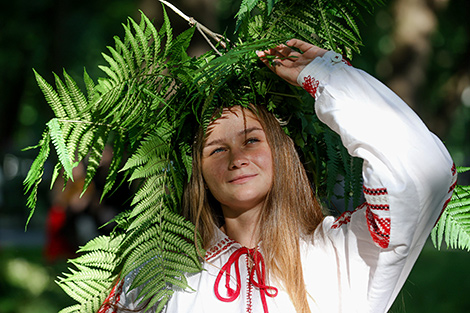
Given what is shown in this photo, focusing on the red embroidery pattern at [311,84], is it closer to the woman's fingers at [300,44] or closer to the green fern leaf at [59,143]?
the woman's fingers at [300,44]

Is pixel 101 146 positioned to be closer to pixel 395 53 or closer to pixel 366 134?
pixel 366 134

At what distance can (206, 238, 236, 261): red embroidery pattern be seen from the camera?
2.39m

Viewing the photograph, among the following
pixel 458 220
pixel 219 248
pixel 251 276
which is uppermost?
pixel 219 248

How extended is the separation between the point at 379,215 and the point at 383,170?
157 millimetres

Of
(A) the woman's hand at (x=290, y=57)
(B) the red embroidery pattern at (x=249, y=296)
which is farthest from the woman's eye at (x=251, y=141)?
(B) the red embroidery pattern at (x=249, y=296)

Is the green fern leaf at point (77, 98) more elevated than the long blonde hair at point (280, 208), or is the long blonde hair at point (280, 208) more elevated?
the green fern leaf at point (77, 98)

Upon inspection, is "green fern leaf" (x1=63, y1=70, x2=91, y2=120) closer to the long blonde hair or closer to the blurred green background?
the long blonde hair

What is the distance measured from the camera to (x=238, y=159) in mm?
2303

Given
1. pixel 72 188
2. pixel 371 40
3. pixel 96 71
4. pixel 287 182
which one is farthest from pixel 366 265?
pixel 96 71

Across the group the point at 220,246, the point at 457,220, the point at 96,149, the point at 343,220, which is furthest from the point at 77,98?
the point at 457,220

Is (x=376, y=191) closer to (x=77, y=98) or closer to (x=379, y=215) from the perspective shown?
(x=379, y=215)

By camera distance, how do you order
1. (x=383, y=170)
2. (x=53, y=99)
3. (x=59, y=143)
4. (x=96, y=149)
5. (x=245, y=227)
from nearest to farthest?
(x=383, y=170), (x=59, y=143), (x=53, y=99), (x=96, y=149), (x=245, y=227)

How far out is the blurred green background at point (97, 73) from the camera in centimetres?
753

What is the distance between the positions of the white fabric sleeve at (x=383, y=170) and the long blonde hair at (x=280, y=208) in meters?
0.23
